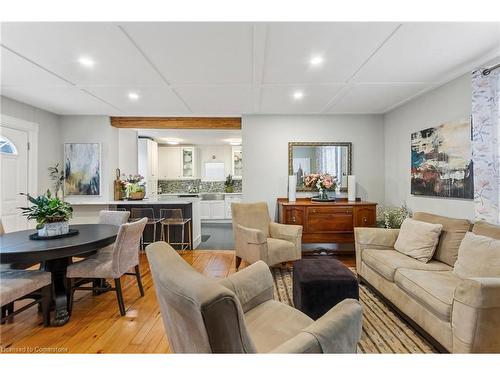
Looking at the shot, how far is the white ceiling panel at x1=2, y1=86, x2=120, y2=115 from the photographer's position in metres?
3.38

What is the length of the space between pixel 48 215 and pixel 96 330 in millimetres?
1184

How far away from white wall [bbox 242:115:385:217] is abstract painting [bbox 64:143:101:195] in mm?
2744

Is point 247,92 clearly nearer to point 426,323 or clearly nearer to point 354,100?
point 354,100

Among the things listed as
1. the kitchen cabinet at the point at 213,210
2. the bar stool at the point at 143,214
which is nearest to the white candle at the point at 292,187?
the bar stool at the point at 143,214

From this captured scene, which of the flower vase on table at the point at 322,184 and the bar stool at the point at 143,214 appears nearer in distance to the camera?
the flower vase on table at the point at 322,184

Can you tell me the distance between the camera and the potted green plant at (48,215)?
2502mm

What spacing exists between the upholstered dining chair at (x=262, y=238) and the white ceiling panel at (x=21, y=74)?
2.76m

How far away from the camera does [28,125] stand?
4043mm

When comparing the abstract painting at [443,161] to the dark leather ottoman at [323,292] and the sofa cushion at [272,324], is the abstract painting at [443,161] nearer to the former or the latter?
the dark leather ottoman at [323,292]

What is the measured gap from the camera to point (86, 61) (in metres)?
2.53

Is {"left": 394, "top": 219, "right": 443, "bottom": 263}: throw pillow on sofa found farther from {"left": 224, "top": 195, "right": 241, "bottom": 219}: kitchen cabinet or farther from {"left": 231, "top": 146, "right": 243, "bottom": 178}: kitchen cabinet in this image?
{"left": 231, "top": 146, "right": 243, "bottom": 178}: kitchen cabinet

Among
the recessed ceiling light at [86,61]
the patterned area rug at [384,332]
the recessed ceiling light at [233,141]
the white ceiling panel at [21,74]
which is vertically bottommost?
the patterned area rug at [384,332]

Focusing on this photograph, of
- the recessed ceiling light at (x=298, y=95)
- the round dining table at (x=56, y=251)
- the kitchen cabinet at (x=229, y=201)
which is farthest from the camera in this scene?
the kitchen cabinet at (x=229, y=201)

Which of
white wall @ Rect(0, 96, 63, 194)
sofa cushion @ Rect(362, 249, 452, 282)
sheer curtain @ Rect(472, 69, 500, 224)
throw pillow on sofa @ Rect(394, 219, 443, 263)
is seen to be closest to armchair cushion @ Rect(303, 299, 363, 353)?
sofa cushion @ Rect(362, 249, 452, 282)
